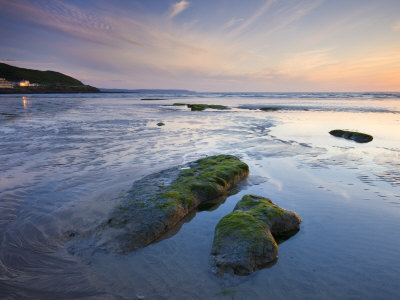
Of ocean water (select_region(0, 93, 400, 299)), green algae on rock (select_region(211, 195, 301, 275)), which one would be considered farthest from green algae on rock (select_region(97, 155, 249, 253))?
green algae on rock (select_region(211, 195, 301, 275))

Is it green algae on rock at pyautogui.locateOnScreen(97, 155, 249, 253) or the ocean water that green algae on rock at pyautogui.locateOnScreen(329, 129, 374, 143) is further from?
green algae on rock at pyautogui.locateOnScreen(97, 155, 249, 253)

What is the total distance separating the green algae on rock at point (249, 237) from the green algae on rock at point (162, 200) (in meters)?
1.24

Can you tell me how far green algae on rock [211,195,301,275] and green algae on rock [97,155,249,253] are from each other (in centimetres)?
124

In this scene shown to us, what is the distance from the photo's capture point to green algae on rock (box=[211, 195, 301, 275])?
367 centimetres

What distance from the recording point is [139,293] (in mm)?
3195

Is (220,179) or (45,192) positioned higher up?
(220,179)

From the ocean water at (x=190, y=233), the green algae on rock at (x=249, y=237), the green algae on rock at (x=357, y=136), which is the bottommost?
the ocean water at (x=190, y=233)

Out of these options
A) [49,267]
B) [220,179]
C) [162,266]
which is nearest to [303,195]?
[220,179]

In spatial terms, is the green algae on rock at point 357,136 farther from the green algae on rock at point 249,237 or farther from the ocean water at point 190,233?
the green algae on rock at point 249,237

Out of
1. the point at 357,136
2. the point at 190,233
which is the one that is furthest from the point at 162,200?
the point at 357,136

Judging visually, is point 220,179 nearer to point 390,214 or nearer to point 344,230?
point 344,230

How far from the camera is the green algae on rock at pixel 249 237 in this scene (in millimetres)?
3668

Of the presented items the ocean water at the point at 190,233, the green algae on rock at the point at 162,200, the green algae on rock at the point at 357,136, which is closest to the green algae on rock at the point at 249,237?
the ocean water at the point at 190,233

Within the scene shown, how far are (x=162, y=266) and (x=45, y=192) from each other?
14.8 ft
